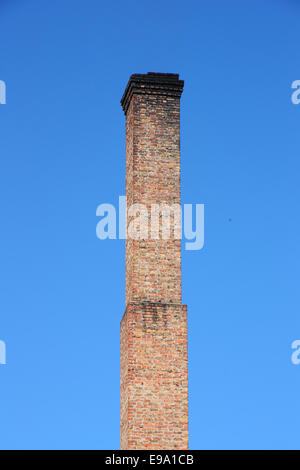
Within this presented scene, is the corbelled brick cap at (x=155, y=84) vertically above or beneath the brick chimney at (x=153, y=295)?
above

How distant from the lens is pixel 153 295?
18234 mm

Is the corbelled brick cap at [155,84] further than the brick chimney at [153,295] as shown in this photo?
Yes

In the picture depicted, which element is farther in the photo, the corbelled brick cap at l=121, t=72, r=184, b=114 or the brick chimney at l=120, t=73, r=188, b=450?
the corbelled brick cap at l=121, t=72, r=184, b=114

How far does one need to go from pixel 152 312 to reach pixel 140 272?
771mm

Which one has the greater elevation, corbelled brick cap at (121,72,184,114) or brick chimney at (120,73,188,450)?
corbelled brick cap at (121,72,184,114)

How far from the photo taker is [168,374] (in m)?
17.8

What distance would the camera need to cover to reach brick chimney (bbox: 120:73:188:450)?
1744cm

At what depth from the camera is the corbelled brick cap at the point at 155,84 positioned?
63.2 feet

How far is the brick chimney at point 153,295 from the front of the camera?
17438 mm

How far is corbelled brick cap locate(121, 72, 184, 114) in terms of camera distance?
19.3 meters

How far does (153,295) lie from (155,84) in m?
4.04

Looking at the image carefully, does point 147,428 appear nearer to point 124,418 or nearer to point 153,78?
point 124,418
